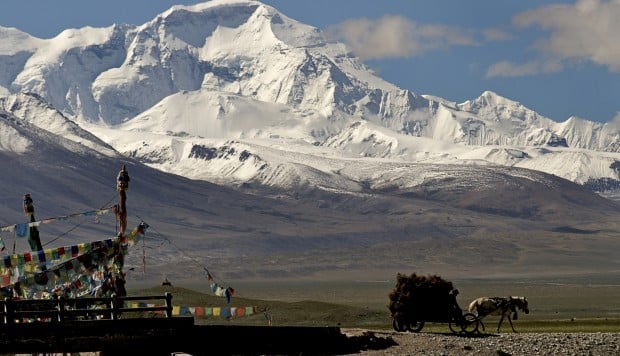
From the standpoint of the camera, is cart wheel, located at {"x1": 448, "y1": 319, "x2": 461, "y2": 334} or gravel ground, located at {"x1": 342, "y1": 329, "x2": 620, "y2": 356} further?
cart wheel, located at {"x1": 448, "y1": 319, "x2": 461, "y2": 334}

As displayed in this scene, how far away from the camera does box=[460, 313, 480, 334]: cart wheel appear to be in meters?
64.2

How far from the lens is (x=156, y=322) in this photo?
4931cm

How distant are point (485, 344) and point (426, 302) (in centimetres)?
527

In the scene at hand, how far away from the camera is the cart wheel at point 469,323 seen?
6425cm

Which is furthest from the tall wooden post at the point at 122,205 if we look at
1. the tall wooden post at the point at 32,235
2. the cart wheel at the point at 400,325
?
the cart wheel at the point at 400,325

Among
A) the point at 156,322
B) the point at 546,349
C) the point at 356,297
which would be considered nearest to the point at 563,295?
the point at 356,297

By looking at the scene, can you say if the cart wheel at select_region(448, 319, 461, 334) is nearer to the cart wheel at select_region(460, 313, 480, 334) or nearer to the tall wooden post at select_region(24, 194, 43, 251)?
the cart wheel at select_region(460, 313, 480, 334)

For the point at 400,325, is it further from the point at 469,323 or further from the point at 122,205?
the point at 122,205

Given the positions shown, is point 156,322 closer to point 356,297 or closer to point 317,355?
point 317,355

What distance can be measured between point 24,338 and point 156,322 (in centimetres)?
480

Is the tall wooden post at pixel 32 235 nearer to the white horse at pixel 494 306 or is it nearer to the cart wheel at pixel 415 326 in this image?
the cart wheel at pixel 415 326

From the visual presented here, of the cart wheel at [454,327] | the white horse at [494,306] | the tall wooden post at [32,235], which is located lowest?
the cart wheel at [454,327]

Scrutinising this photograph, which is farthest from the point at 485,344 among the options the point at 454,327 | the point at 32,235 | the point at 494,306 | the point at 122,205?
the point at 32,235

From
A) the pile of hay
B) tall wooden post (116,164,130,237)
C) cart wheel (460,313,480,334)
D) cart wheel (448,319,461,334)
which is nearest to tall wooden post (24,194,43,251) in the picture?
tall wooden post (116,164,130,237)
